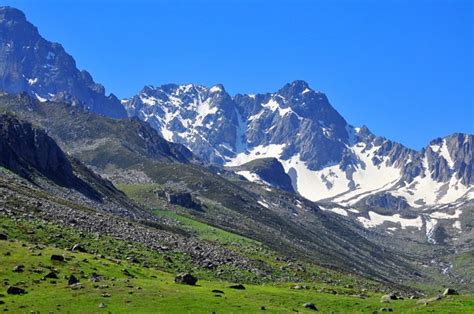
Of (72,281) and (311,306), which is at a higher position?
(311,306)

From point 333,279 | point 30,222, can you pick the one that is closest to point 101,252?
point 30,222

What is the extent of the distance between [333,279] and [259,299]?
8966cm

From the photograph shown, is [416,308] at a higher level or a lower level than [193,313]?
higher

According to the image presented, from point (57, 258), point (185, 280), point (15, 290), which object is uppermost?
point (185, 280)

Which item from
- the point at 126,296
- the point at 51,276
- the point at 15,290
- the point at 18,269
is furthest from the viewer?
the point at 18,269

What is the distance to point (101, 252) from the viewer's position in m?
91.6

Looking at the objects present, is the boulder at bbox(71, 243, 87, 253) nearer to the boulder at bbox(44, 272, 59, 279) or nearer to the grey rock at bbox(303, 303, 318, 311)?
the boulder at bbox(44, 272, 59, 279)

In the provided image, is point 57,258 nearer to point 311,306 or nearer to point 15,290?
point 15,290

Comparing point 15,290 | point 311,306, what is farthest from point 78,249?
point 311,306

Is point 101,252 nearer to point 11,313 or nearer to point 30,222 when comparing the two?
point 30,222

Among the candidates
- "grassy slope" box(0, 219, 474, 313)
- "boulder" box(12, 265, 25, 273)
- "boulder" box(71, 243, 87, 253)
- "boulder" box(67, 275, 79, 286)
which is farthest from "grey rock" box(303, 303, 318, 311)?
"boulder" box(71, 243, 87, 253)

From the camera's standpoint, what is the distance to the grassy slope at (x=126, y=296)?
2030 inches

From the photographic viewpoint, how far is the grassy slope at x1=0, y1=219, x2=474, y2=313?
51.6m

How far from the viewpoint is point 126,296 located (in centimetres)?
5519
